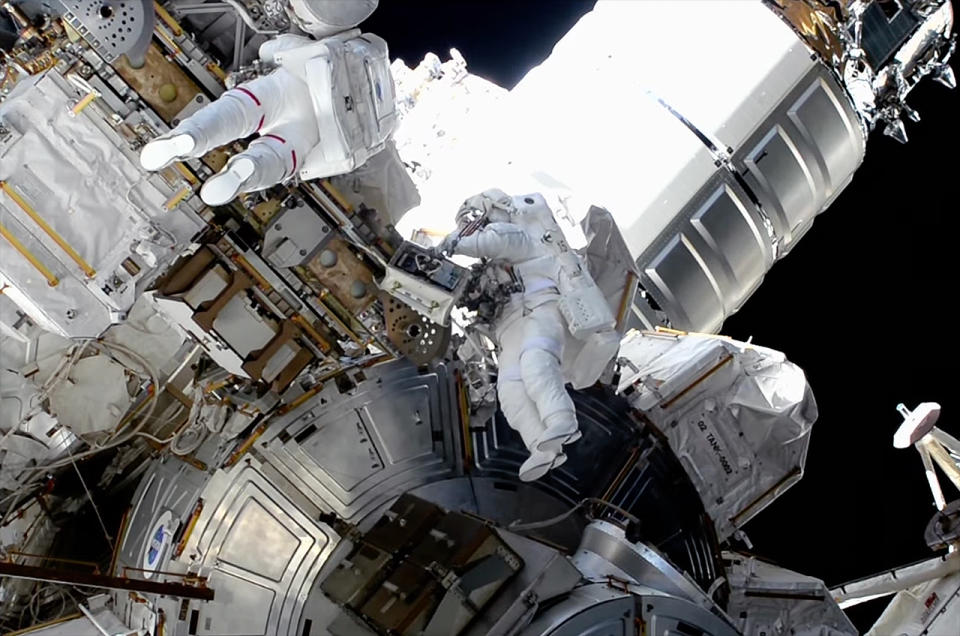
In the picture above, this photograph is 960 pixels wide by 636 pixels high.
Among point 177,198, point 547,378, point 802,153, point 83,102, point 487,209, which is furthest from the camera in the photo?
point 802,153

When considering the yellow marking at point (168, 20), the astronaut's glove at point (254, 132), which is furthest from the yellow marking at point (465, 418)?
the yellow marking at point (168, 20)

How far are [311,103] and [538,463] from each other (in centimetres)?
183

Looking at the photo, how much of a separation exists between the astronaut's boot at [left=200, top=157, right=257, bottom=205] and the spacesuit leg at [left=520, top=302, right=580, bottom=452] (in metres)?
1.45

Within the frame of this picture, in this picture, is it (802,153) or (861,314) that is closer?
(802,153)

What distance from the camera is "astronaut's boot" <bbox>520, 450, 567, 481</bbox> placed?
5129mm

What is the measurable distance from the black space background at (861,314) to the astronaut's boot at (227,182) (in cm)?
639

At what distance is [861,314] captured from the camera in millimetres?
10938

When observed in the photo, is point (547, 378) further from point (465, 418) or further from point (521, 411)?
point (465, 418)

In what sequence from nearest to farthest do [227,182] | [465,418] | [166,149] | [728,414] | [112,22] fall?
1. [166,149]
2. [227,182]
3. [112,22]
4. [465,418]
5. [728,414]

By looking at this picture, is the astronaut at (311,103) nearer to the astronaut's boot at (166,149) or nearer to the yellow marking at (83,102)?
the astronaut's boot at (166,149)

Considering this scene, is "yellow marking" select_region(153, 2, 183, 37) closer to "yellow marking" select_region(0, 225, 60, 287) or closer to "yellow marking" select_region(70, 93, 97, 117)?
"yellow marking" select_region(70, 93, 97, 117)

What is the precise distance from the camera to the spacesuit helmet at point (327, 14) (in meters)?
5.02

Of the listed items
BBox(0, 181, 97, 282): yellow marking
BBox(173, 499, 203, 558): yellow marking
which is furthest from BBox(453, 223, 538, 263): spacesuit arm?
BBox(173, 499, 203, 558): yellow marking

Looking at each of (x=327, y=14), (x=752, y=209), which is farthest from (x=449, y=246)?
(x=752, y=209)
